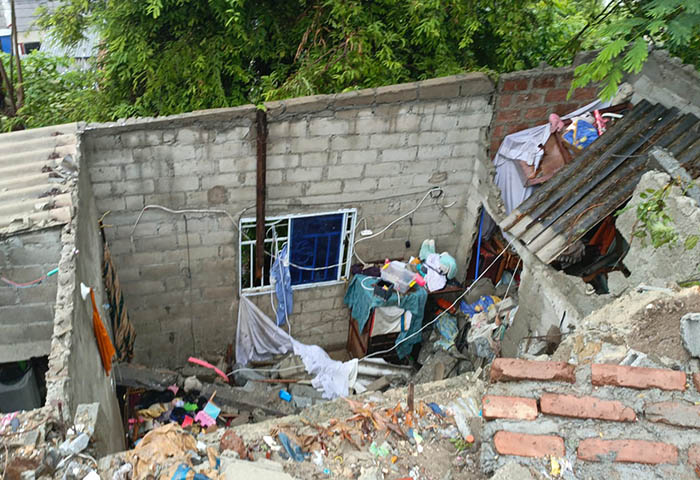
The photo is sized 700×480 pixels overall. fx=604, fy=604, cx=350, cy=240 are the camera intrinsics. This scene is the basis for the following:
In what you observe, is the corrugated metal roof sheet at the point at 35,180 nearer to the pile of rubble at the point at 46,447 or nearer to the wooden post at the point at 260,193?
the wooden post at the point at 260,193

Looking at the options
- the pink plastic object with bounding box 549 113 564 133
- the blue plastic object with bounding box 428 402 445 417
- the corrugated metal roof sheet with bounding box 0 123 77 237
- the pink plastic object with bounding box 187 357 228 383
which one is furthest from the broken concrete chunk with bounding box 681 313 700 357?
the pink plastic object with bounding box 187 357 228 383

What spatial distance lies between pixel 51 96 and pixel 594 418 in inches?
339

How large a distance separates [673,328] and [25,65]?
9.73m

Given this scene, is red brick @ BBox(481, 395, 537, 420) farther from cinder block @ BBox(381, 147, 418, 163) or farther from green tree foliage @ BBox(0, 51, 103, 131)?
green tree foliage @ BBox(0, 51, 103, 131)

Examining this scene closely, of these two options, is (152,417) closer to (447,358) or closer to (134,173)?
(134,173)

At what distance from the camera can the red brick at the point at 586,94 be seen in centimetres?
761

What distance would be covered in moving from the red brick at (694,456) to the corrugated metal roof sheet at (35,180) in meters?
5.02

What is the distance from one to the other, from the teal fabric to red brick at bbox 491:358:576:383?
164 inches

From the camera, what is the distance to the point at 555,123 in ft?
24.3

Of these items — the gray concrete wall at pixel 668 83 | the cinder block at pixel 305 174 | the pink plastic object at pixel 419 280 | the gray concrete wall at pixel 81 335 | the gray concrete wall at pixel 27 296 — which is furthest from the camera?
the pink plastic object at pixel 419 280

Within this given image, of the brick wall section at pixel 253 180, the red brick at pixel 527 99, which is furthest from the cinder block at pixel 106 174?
the red brick at pixel 527 99

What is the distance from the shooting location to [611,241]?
23.2 ft

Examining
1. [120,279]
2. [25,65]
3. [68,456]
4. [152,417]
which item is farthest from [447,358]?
[25,65]

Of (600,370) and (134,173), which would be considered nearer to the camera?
(600,370)
